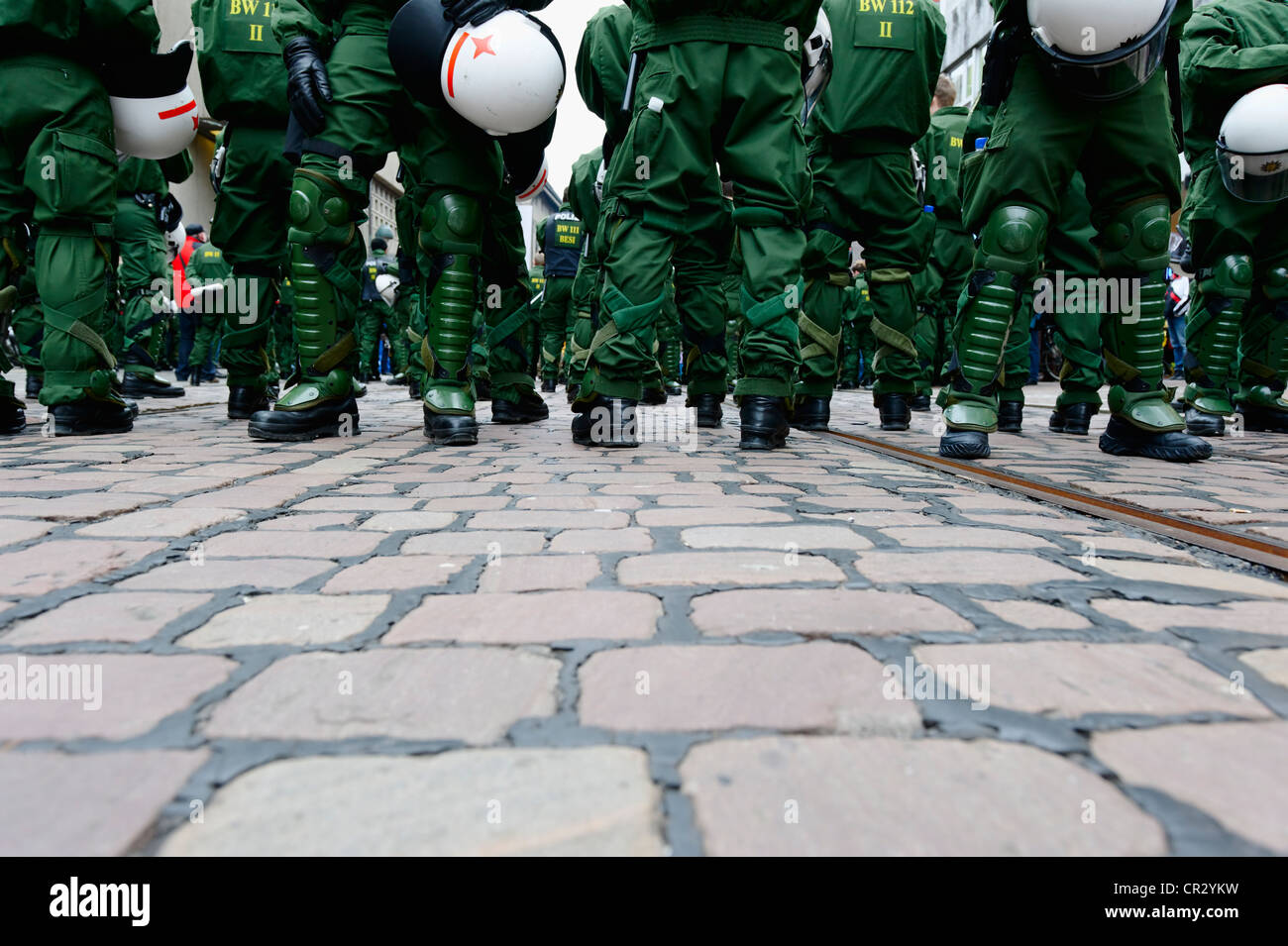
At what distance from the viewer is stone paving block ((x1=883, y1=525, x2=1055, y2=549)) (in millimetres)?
1742

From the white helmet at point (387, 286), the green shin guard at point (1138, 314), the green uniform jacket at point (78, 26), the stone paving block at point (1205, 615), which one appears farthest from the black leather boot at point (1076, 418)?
the white helmet at point (387, 286)

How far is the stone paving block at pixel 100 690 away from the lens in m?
0.89

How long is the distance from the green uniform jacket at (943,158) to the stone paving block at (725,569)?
5.82m

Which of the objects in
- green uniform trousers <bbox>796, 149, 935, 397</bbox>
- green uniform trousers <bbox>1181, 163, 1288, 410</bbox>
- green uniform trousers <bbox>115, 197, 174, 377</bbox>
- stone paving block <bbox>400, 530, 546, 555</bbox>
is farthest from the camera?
green uniform trousers <bbox>115, 197, 174, 377</bbox>

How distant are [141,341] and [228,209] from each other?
11.5 ft

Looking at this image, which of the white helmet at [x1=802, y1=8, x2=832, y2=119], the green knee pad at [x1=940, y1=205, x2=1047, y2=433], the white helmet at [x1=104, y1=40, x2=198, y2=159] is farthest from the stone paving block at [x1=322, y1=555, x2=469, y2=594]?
the white helmet at [x1=104, y1=40, x2=198, y2=159]

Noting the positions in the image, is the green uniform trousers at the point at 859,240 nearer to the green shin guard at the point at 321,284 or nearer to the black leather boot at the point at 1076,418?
the black leather boot at the point at 1076,418

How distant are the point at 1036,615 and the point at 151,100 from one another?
4520mm

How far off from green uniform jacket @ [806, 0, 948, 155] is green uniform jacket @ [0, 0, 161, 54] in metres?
3.25

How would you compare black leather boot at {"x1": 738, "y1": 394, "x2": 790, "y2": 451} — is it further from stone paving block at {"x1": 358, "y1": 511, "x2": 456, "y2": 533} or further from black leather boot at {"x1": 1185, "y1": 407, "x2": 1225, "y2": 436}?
black leather boot at {"x1": 1185, "y1": 407, "x2": 1225, "y2": 436}

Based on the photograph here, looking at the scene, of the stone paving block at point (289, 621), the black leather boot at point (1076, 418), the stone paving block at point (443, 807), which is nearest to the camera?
the stone paving block at point (443, 807)

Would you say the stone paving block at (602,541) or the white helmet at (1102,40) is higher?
the white helmet at (1102,40)

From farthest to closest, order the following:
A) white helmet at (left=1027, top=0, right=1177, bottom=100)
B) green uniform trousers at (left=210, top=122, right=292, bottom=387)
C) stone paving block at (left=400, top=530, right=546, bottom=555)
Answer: green uniform trousers at (left=210, top=122, right=292, bottom=387) → white helmet at (left=1027, top=0, right=1177, bottom=100) → stone paving block at (left=400, top=530, right=546, bottom=555)
